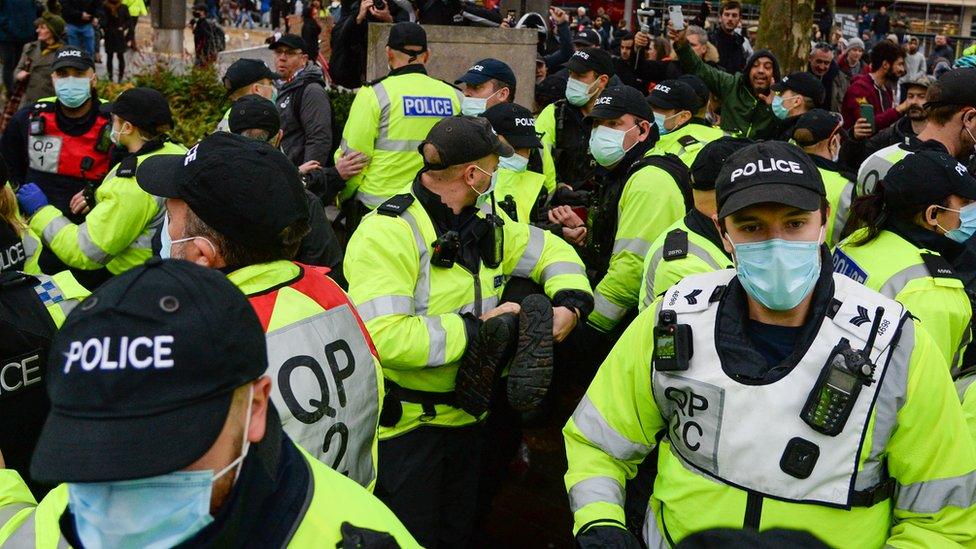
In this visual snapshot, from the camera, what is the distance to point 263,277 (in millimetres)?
2711

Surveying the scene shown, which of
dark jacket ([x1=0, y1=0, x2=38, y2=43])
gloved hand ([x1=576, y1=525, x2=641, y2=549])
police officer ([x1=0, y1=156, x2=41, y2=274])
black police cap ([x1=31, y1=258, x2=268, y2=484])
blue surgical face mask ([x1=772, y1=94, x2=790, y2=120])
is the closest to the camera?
black police cap ([x1=31, y1=258, x2=268, y2=484])

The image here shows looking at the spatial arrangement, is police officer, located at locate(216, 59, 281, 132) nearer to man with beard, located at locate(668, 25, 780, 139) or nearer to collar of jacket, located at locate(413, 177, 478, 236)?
collar of jacket, located at locate(413, 177, 478, 236)

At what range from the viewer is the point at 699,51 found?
10.2 metres

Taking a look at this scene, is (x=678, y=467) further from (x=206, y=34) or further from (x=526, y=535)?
(x=206, y=34)

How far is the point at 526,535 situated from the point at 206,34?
1535cm

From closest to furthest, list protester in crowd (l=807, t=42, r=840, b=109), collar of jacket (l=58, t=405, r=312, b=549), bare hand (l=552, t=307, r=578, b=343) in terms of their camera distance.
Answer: collar of jacket (l=58, t=405, r=312, b=549) → bare hand (l=552, t=307, r=578, b=343) → protester in crowd (l=807, t=42, r=840, b=109)

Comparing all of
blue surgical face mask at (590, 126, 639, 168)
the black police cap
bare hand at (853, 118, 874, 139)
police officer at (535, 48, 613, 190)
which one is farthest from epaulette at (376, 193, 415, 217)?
bare hand at (853, 118, 874, 139)

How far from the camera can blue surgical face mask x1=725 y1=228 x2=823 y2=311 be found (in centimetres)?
268

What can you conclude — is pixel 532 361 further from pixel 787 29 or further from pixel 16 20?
pixel 16 20

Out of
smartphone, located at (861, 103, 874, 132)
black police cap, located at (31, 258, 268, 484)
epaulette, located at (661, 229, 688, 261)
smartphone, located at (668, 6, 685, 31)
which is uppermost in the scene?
smartphone, located at (668, 6, 685, 31)

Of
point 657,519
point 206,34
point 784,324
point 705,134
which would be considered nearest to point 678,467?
point 657,519

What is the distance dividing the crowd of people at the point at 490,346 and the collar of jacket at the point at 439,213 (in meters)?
0.02

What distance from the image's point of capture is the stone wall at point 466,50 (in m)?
9.48

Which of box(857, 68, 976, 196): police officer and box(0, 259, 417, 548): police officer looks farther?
box(857, 68, 976, 196): police officer
